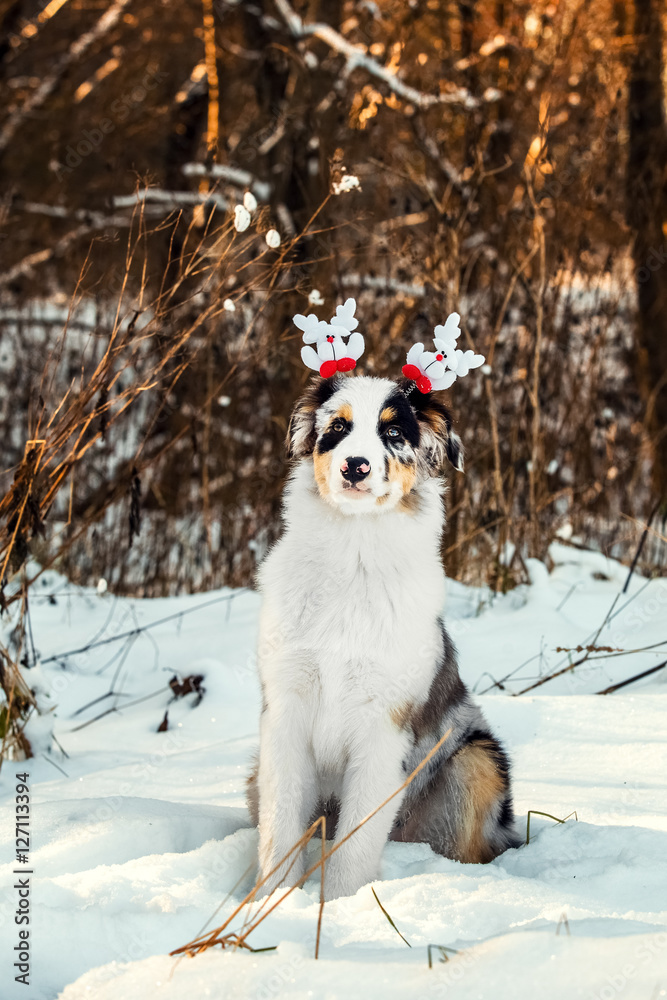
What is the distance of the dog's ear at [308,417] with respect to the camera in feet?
9.02

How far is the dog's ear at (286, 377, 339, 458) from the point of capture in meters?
2.75

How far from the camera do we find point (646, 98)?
845 centimetres

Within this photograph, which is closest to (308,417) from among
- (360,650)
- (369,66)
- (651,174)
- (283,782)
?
(360,650)

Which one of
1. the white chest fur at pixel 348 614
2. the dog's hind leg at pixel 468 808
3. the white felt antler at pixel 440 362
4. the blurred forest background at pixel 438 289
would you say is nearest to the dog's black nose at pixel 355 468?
the white chest fur at pixel 348 614

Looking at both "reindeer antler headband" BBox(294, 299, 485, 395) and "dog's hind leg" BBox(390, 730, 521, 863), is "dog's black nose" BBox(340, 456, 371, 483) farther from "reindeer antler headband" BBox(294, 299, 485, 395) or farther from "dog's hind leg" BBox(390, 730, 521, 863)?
"dog's hind leg" BBox(390, 730, 521, 863)

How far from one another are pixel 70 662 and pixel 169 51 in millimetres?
13182

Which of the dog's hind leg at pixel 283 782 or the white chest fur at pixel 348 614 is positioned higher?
the white chest fur at pixel 348 614

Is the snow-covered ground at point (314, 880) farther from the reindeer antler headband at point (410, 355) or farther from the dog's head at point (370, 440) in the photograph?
the reindeer antler headband at point (410, 355)

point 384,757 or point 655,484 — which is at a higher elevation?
point 655,484

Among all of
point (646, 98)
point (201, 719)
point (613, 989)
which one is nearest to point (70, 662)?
point (201, 719)

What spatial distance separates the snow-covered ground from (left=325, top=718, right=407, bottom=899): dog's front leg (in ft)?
0.33

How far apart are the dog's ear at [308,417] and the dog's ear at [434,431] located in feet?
0.91

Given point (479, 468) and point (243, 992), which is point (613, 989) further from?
point (479, 468)

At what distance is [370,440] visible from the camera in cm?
250
